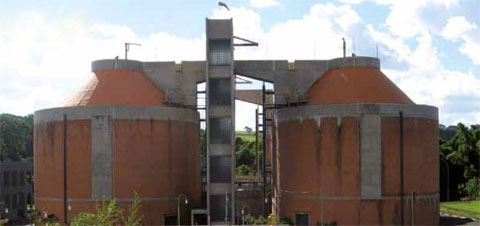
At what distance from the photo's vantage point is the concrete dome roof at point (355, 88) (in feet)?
168

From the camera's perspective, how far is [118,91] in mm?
53781

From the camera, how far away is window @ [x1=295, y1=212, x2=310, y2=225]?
5066 cm

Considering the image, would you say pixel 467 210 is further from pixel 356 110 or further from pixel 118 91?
pixel 118 91

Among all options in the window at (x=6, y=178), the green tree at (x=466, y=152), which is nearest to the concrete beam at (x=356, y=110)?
the green tree at (x=466, y=152)

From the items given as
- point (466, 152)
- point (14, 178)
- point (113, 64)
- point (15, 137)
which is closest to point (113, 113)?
point (113, 64)

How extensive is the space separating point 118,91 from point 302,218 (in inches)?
735

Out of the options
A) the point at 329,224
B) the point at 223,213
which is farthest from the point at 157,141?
the point at 329,224

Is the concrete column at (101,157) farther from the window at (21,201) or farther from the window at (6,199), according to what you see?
the window at (21,201)

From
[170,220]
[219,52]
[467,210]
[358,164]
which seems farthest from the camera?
[467,210]

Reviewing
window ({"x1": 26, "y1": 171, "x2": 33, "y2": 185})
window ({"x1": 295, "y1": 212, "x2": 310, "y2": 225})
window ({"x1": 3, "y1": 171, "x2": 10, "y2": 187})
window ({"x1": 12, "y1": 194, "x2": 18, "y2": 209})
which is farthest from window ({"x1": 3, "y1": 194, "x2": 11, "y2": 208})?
window ({"x1": 295, "y1": 212, "x2": 310, "y2": 225})

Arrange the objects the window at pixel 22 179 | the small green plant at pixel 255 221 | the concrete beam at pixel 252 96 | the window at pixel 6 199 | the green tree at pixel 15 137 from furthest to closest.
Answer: the green tree at pixel 15 137, the window at pixel 22 179, the window at pixel 6 199, the concrete beam at pixel 252 96, the small green plant at pixel 255 221

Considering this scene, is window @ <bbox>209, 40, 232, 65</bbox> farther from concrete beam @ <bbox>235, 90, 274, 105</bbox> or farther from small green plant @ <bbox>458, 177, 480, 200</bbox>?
small green plant @ <bbox>458, 177, 480, 200</bbox>

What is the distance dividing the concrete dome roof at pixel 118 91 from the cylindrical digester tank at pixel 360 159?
1235 cm

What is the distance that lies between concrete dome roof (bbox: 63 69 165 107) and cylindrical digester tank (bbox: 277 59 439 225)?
12.3 m
